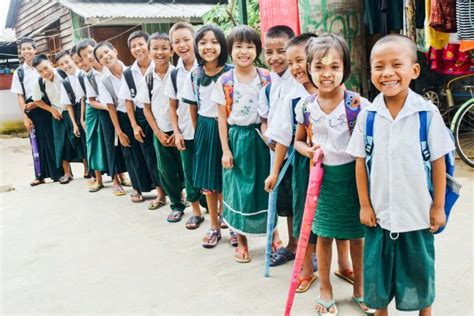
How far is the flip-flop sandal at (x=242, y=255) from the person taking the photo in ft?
9.78

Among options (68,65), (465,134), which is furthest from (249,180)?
(68,65)

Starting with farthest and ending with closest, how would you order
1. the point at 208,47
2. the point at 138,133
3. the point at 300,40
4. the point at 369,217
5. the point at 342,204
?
the point at 138,133 → the point at 208,47 → the point at 300,40 → the point at 342,204 → the point at 369,217

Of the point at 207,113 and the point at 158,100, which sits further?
the point at 158,100

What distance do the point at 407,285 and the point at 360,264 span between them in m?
0.44

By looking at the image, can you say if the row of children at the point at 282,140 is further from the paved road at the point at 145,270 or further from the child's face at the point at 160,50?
the paved road at the point at 145,270

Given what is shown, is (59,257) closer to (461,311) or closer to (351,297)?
(351,297)

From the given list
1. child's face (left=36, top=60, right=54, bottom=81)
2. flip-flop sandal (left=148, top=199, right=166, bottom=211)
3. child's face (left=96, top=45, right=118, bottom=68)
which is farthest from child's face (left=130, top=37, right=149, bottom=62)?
child's face (left=36, top=60, right=54, bottom=81)

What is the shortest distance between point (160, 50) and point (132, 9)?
741cm

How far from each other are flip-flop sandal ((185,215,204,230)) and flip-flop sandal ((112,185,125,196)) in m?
1.53

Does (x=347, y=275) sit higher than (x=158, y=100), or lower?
lower

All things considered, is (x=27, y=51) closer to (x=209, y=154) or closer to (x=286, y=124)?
(x=209, y=154)

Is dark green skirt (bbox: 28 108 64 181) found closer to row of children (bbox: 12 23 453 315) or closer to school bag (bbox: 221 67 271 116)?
row of children (bbox: 12 23 453 315)

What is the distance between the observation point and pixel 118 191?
5.09 m

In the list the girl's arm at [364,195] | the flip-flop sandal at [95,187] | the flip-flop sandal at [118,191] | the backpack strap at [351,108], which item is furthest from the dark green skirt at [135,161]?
the girl's arm at [364,195]
